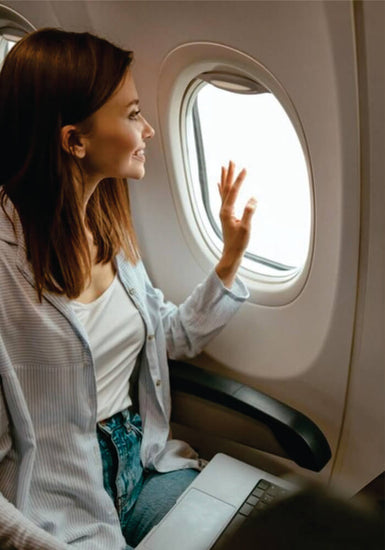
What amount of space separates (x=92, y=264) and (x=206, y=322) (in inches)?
13.9

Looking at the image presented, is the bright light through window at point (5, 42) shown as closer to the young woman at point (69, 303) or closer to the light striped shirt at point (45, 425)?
the young woman at point (69, 303)

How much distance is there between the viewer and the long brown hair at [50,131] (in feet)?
4.13

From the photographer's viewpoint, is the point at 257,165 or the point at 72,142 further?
the point at 257,165

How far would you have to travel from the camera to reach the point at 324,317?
1.65m

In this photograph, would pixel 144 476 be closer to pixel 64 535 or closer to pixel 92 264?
pixel 64 535

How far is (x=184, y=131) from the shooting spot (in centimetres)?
175

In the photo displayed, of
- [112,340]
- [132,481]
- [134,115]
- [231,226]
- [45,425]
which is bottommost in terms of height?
[132,481]

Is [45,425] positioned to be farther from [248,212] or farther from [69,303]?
[248,212]

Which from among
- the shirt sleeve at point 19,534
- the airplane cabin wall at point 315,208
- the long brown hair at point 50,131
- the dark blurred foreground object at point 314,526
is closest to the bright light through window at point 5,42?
the airplane cabin wall at point 315,208

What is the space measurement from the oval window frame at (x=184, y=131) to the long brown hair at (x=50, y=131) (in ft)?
0.68

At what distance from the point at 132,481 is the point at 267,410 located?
37 cm

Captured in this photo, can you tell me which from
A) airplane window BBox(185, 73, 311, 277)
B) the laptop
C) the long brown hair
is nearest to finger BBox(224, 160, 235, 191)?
airplane window BBox(185, 73, 311, 277)

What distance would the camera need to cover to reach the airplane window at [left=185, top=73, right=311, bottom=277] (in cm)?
167

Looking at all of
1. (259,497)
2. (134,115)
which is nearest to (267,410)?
(259,497)
